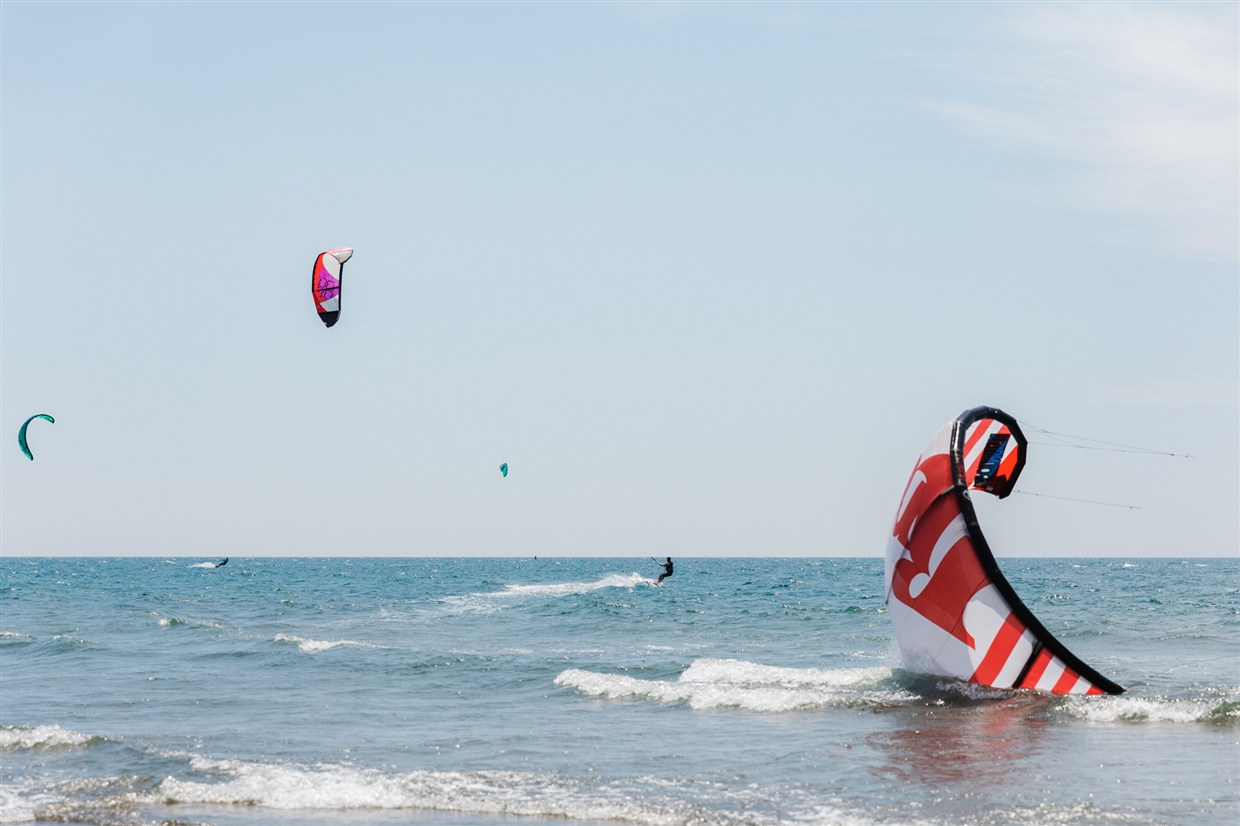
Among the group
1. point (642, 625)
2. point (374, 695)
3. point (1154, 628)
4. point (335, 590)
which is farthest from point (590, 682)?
point (335, 590)

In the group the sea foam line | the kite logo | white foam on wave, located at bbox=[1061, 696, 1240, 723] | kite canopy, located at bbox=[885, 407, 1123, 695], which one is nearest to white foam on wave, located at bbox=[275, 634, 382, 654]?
the sea foam line

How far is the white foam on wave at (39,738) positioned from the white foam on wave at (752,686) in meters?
7.55

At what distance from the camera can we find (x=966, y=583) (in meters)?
14.1

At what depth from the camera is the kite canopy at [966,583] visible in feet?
45.6

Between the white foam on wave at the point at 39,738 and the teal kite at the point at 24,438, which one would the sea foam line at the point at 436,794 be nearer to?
the white foam on wave at the point at 39,738

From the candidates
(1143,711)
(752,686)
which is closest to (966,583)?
(1143,711)

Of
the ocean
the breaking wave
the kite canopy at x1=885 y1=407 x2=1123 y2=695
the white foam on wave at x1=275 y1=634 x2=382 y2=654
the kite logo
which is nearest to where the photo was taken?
the ocean

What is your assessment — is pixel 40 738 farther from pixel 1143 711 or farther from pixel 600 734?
pixel 1143 711

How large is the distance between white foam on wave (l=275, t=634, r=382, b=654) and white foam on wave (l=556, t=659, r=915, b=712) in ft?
23.1

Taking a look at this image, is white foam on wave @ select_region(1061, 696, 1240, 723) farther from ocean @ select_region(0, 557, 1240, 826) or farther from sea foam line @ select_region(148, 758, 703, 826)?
sea foam line @ select_region(148, 758, 703, 826)

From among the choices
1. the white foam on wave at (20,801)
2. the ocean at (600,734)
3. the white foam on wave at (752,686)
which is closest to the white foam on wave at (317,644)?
the ocean at (600,734)

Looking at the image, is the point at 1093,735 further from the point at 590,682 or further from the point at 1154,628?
the point at 1154,628

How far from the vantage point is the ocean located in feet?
34.2

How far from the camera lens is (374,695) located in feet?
57.6
